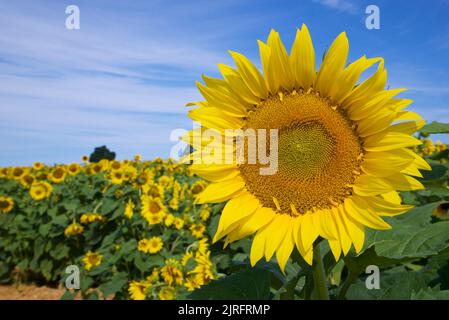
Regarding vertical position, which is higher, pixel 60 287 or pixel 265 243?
pixel 265 243

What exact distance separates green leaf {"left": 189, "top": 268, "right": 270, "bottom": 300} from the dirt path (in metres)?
6.92

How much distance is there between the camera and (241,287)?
1.96 meters

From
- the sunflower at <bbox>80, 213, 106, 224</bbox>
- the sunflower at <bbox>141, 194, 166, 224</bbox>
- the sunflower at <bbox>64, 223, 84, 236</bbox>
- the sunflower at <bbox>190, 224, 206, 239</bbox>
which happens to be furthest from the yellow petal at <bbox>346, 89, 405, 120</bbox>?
the sunflower at <bbox>64, 223, 84, 236</bbox>

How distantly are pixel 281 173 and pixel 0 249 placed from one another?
387 inches

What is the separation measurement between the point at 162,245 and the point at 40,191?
458 centimetres

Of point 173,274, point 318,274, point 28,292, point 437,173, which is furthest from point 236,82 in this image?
point 28,292

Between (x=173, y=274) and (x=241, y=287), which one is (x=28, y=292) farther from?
(x=241, y=287)

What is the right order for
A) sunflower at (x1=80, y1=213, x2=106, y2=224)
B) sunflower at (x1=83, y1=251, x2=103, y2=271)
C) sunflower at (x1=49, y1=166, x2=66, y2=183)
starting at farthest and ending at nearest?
sunflower at (x1=49, y1=166, x2=66, y2=183)
sunflower at (x1=80, y1=213, x2=106, y2=224)
sunflower at (x1=83, y1=251, x2=103, y2=271)

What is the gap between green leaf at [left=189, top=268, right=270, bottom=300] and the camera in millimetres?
1927

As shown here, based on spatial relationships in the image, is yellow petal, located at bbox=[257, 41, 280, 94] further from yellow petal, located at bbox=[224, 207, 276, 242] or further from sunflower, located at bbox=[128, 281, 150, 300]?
sunflower, located at bbox=[128, 281, 150, 300]

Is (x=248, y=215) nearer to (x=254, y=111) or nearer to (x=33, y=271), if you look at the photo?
(x=254, y=111)

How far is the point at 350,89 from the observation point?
188 centimetres

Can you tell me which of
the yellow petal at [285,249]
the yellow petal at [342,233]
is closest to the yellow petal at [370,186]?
the yellow petal at [342,233]
